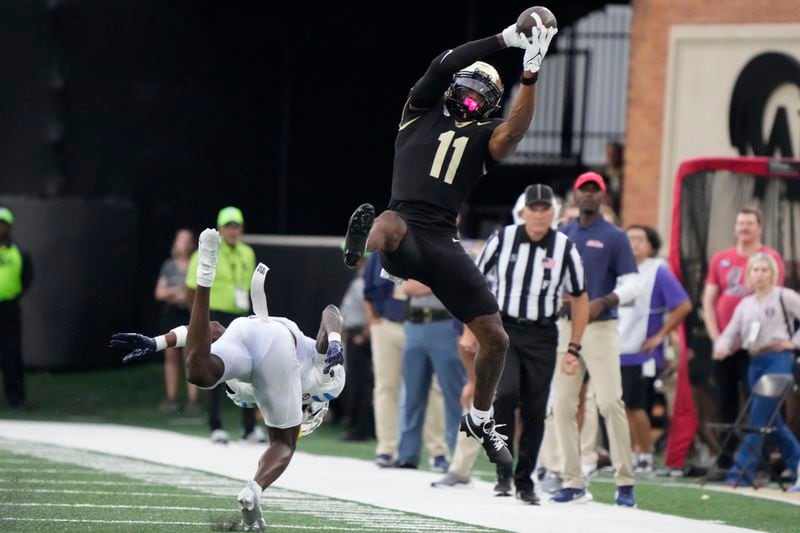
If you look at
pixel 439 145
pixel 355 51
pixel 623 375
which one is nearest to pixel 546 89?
pixel 355 51

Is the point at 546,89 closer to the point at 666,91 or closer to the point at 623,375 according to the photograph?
the point at 666,91

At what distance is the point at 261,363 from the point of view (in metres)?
9.16

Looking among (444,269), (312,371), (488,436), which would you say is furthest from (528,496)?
(444,269)

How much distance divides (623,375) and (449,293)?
16.0 ft

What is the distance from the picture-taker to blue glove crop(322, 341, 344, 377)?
9.20 meters

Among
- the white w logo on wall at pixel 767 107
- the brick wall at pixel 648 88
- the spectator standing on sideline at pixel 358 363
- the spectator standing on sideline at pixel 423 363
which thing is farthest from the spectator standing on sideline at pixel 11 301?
the white w logo on wall at pixel 767 107

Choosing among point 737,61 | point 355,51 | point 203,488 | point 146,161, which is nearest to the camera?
point 203,488

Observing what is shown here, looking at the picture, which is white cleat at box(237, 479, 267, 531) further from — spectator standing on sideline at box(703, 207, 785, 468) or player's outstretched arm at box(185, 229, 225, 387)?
spectator standing on sideline at box(703, 207, 785, 468)

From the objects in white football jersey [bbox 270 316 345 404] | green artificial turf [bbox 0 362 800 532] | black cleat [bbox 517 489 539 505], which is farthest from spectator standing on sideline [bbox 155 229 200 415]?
white football jersey [bbox 270 316 345 404]

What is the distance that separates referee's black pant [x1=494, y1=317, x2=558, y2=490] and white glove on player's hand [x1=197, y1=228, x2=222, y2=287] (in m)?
3.08

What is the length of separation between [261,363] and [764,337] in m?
5.63

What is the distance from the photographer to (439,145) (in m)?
9.16

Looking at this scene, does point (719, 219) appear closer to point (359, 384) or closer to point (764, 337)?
point (764, 337)

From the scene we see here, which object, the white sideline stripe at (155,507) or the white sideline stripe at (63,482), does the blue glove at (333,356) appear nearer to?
the white sideline stripe at (155,507)
